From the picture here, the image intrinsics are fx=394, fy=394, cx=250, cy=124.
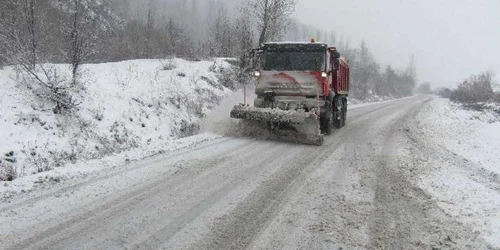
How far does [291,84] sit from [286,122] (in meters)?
1.24

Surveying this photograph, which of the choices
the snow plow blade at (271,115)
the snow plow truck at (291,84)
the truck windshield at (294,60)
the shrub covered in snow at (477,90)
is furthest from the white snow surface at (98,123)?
the shrub covered in snow at (477,90)

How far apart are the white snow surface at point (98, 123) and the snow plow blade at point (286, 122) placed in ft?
3.83

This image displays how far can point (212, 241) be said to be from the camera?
13.2ft

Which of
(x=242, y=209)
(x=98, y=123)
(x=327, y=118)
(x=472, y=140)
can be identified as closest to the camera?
(x=242, y=209)

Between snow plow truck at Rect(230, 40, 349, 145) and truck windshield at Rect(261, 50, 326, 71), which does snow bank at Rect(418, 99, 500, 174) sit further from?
truck windshield at Rect(261, 50, 326, 71)

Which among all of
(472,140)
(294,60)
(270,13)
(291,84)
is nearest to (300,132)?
(291,84)

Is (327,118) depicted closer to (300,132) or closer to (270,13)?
(300,132)

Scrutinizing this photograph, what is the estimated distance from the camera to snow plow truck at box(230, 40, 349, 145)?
431 inches

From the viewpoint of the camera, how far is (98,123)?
33.6 ft

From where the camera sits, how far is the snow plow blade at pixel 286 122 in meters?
10.4

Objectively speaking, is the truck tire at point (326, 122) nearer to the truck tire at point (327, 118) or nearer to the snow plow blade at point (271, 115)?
the truck tire at point (327, 118)

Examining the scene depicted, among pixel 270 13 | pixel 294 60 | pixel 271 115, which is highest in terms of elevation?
pixel 270 13

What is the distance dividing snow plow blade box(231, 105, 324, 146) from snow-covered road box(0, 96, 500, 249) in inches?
96.2

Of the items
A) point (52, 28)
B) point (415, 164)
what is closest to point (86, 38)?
point (52, 28)
